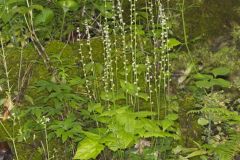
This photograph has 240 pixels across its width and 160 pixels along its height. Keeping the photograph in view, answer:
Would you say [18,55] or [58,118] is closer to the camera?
[58,118]

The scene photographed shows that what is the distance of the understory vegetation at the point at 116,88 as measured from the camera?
11.5 feet

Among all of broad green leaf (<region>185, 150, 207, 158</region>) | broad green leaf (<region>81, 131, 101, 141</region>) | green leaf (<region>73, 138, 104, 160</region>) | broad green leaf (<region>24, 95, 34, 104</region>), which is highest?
broad green leaf (<region>24, 95, 34, 104</region>)

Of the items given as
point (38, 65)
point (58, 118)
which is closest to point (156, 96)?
point (58, 118)

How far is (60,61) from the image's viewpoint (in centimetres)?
418

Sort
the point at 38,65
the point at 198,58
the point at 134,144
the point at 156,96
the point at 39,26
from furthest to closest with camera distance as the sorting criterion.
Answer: the point at 198,58 → the point at 39,26 → the point at 38,65 → the point at 156,96 → the point at 134,144

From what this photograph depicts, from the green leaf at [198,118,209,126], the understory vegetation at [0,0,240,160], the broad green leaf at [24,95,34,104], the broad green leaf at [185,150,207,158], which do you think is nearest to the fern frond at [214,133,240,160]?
the understory vegetation at [0,0,240,160]

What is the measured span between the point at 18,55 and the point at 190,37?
2.03m

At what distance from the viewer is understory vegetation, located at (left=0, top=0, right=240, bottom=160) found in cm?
349

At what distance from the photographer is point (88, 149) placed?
3266 millimetres

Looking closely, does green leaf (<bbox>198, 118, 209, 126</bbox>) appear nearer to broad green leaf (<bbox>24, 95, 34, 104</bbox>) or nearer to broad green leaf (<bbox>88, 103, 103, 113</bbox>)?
broad green leaf (<bbox>88, 103, 103, 113</bbox>)

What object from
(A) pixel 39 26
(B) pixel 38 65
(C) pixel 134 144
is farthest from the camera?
(A) pixel 39 26

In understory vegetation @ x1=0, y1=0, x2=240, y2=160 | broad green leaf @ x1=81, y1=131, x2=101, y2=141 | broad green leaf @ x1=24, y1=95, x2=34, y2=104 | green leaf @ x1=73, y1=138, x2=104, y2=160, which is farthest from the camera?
broad green leaf @ x1=24, y1=95, x2=34, y2=104

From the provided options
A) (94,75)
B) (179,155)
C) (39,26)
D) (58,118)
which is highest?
(39,26)

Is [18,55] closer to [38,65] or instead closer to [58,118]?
[38,65]
